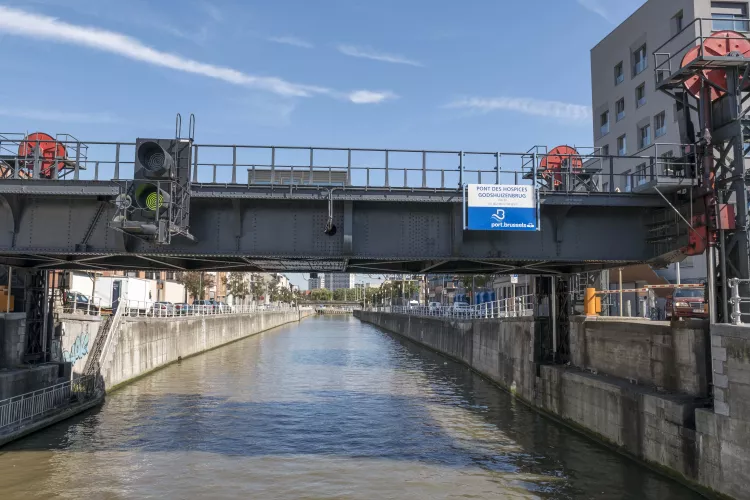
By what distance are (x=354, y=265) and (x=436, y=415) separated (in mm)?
8353

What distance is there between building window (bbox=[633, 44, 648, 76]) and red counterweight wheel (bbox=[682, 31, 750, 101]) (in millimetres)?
37764

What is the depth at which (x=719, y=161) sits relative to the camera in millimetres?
16781

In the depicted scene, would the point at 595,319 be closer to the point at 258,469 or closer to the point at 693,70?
the point at 693,70

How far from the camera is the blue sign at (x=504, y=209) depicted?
18266 mm

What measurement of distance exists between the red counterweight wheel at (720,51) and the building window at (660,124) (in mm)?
33729

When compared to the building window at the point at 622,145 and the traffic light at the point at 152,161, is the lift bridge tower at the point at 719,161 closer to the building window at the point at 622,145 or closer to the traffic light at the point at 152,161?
the traffic light at the point at 152,161

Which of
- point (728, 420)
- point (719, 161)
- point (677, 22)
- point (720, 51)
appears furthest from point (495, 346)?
point (677, 22)

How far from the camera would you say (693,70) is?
16.8m

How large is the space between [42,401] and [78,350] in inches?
278

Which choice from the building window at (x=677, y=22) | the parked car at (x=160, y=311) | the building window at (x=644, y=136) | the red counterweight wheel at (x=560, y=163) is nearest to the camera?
the red counterweight wheel at (x=560, y=163)

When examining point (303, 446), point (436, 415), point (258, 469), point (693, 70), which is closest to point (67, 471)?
point (258, 469)

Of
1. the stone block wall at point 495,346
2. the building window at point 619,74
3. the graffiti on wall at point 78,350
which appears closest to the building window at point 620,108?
the building window at point 619,74

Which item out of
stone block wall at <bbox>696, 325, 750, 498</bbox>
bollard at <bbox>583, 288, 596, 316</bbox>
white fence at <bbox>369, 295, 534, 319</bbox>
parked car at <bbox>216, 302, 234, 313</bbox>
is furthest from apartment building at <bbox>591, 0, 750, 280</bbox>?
parked car at <bbox>216, 302, 234, 313</bbox>

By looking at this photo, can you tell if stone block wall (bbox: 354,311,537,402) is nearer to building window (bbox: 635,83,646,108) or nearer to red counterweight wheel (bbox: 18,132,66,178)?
red counterweight wheel (bbox: 18,132,66,178)
